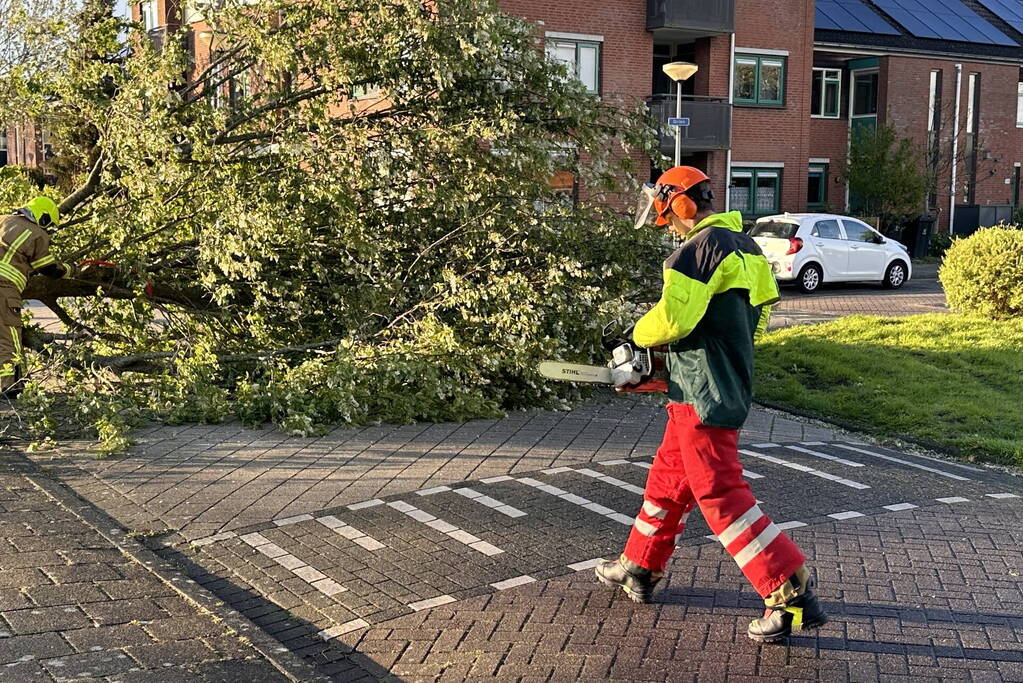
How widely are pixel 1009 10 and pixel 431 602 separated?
136 feet

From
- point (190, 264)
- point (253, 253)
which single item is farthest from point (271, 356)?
point (190, 264)

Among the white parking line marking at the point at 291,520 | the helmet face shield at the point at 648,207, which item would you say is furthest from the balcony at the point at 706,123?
the helmet face shield at the point at 648,207

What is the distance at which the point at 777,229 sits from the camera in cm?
2139

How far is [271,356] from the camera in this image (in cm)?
876

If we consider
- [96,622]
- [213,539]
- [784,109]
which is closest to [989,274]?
[213,539]

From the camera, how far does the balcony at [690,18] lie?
27469 mm

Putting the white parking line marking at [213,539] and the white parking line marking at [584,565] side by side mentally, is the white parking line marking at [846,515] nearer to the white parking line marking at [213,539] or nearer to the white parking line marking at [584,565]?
the white parking line marking at [584,565]

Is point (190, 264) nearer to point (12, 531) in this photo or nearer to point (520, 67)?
point (520, 67)

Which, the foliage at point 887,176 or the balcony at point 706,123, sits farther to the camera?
the foliage at point 887,176

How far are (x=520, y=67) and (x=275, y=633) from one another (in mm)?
5720

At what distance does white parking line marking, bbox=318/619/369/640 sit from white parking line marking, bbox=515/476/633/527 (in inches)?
74.2

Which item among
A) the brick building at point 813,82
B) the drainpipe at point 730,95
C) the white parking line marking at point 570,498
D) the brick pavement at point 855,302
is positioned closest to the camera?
the white parking line marking at point 570,498

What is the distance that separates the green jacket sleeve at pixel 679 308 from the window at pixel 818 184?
101ft

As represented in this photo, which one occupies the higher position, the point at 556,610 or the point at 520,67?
the point at 520,67
